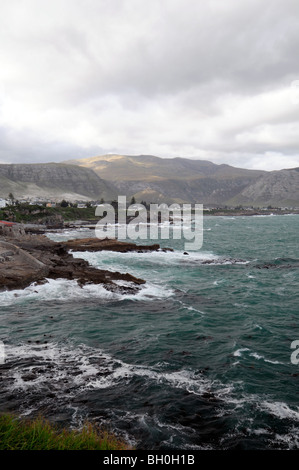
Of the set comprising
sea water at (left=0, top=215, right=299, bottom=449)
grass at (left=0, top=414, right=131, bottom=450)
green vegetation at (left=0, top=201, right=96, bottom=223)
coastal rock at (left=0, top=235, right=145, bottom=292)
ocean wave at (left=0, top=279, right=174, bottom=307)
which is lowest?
sea water at (left=0, top=215, right=299, bottom=449)

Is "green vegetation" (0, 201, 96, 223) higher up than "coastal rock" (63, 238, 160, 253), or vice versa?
"green vegetation" (0, 201, 96, 223)

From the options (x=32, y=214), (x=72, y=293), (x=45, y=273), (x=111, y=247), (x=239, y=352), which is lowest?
(x=239, y=352)

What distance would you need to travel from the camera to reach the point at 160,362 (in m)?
15.2

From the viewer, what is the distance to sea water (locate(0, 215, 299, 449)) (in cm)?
1056

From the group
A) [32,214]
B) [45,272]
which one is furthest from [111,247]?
[32,214]

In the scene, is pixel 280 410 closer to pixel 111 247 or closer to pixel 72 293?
pixel 72 293

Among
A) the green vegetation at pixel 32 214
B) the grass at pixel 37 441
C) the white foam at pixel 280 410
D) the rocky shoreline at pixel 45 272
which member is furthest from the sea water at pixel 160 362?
the green vegetation at pixel 32 214

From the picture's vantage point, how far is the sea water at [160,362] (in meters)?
10.6

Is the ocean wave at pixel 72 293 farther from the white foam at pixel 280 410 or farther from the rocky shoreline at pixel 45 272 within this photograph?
the white foam at pixel 280 410

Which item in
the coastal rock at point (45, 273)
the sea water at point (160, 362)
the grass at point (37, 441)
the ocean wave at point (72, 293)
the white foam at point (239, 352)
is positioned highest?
the grass at point (37, 441)

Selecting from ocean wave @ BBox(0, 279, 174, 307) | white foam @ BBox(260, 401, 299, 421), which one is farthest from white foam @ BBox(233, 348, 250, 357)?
ocean wave @ BBox(0, 279, 174, 307)

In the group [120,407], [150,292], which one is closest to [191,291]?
[150,292]

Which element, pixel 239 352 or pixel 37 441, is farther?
pixel 239 352

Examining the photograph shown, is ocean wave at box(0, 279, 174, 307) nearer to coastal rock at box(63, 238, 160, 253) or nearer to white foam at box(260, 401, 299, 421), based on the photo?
white foam at box(260, 401, 299, 421)
